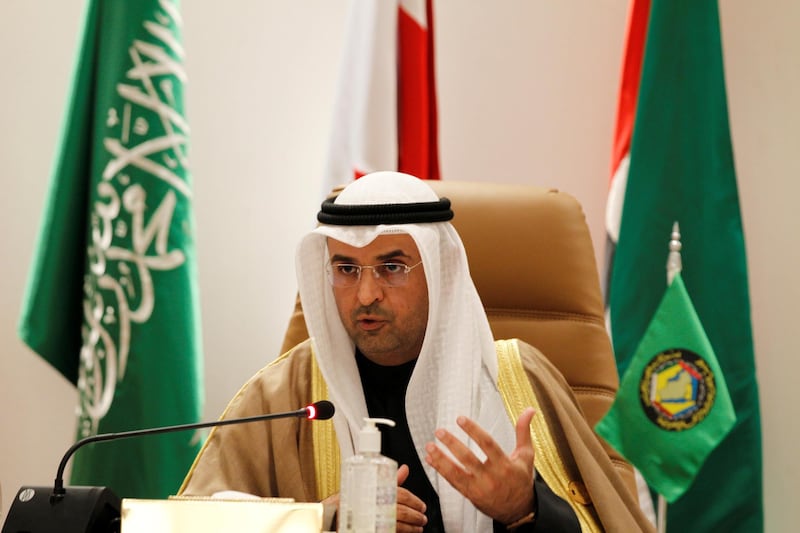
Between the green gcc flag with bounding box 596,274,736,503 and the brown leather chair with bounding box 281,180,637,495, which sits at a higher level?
the brown leather chair with bounding box 281,180,637,495

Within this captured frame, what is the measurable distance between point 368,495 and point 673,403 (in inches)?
58.1

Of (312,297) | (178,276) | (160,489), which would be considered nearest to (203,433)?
(160,489)

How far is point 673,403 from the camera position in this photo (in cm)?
264

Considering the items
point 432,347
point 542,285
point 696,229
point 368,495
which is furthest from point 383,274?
point 696,229

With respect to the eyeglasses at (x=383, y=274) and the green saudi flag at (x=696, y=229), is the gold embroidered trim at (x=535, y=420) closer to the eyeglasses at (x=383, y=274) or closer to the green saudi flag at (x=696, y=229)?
the eyeglasses at (x=383, y=274)

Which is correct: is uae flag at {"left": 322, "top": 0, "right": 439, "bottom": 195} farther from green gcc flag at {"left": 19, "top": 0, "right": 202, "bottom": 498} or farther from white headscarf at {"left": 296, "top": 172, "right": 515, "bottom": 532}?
white headscarf at {"left": 296, "top": 172, "right": 515, "bottom": 532}

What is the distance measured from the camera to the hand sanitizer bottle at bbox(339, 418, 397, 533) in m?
1.35

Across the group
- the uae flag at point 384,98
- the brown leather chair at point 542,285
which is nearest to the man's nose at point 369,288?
the brown leather chair at point 542,285

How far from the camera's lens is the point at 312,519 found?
4.42ft

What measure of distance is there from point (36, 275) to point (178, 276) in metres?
0.43

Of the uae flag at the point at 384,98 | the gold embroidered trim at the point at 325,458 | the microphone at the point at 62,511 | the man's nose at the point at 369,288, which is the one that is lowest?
the gold embroidered trim at the point at 325,458

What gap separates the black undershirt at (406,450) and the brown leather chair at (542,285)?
0.34 meters

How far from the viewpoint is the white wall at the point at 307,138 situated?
11.3 feet

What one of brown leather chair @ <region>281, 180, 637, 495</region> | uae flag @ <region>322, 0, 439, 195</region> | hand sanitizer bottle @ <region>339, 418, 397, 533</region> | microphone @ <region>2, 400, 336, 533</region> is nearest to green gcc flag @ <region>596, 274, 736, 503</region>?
brown leather chair @ <region>281, 180, 637, 495</region>
